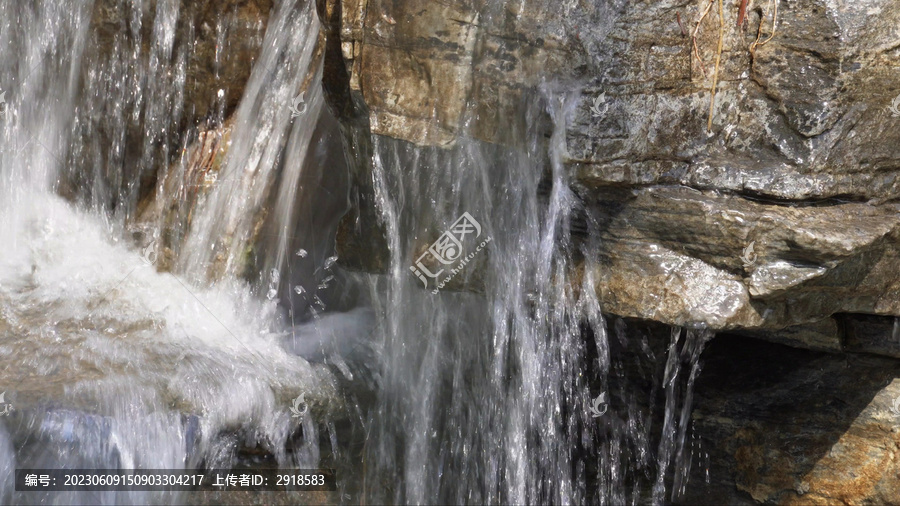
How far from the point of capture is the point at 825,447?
3691 millimetres

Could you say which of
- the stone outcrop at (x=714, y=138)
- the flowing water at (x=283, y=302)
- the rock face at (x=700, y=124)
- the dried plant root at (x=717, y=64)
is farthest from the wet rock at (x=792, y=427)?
the dried plant root at (x=717, y=64)

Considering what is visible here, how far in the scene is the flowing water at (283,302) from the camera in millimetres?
3285

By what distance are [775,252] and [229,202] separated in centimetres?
300

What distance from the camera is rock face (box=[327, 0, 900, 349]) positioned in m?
2.81

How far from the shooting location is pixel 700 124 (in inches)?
117

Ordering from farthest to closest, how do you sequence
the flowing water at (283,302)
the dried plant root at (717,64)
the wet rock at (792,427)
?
the wet rock at (792,427) < the flowing water at (283,302) < the dried plant root at (717,64)

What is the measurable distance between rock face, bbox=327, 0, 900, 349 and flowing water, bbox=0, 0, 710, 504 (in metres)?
0.15

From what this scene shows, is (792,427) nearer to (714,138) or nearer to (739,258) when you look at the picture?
(739,258)

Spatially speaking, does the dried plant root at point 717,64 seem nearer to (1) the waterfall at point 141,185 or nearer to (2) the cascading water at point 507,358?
(2) the cascading water at point 507,358

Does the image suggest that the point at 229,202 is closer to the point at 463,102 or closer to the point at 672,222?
the point at 463,102

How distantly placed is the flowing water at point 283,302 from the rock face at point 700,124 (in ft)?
0.49

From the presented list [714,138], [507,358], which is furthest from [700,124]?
[507,358]

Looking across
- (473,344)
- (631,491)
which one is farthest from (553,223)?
(631,491)

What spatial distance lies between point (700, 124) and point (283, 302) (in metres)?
2.52
